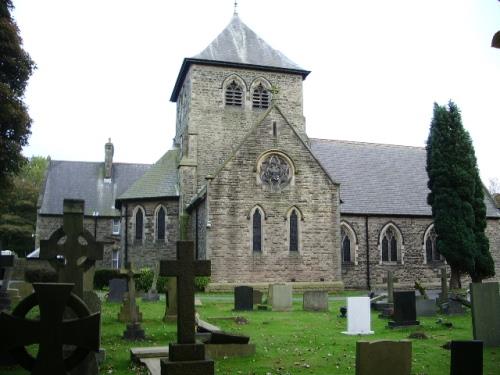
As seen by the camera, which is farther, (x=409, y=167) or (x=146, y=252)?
(x=409, y=167)

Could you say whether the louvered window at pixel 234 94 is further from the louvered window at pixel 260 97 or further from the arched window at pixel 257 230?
the arched window at pixel 257 230

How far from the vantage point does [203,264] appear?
7.23m

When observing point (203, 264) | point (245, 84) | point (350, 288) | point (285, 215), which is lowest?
point (350, 288)

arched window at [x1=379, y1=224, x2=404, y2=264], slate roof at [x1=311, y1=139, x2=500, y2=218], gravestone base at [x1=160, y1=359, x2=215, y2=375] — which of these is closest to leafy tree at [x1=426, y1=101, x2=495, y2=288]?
arched window at [x1=379, y1=224, x2=404, y2=264]

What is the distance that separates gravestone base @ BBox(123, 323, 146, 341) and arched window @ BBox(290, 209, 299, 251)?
51.1 feet

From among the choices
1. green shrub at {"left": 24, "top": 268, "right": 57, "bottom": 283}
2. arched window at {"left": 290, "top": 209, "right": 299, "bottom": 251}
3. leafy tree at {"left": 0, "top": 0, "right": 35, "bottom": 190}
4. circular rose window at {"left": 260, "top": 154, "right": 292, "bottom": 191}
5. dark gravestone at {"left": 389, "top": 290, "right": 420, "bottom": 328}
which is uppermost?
leafy tree at {"left": 0, "top": 0, "right": 35, "bottom": 190}

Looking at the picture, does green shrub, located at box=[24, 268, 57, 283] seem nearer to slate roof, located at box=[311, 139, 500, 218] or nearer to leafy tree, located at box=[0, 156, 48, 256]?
slate roof, located at box=[311, 139, 500, 218]

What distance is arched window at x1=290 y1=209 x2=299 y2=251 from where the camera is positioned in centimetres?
2677

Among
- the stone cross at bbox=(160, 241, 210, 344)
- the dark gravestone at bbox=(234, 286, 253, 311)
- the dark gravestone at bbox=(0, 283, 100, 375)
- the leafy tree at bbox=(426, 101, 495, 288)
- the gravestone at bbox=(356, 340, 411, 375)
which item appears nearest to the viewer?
the dark gravestone at bbox=(0, 283, 100, 375)

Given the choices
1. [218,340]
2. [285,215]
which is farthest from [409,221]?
[218,340]

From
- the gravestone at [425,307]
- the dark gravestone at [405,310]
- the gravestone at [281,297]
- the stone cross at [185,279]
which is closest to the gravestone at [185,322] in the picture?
the stone cross at [185,279]

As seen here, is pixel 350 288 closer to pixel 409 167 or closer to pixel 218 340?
pixel 409 167

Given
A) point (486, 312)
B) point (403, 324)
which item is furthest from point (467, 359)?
point (403, 324)

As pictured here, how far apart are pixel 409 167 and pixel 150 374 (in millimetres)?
31474
